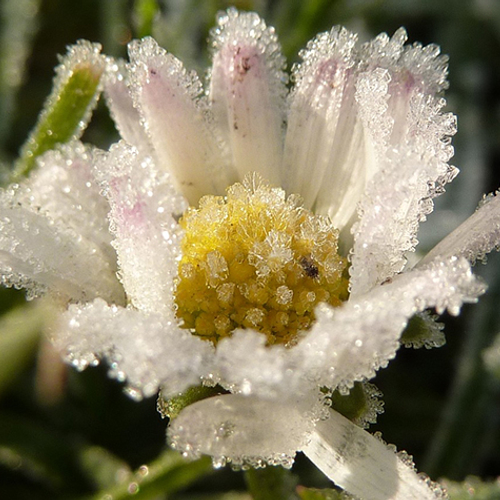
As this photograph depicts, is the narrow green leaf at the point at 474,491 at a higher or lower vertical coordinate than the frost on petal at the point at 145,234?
lower

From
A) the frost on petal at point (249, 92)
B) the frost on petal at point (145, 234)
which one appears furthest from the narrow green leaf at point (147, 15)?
the frost on petal at point (145, 234)

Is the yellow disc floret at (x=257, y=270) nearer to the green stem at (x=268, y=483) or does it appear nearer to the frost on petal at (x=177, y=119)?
the frost on petal at (x=177, y=119)

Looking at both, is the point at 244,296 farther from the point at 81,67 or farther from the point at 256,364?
the point at 81,67

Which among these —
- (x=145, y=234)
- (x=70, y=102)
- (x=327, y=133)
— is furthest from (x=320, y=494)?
(x=70, y=102)

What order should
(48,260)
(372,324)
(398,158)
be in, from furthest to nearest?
(48,260) → (398,158) → (372,324)

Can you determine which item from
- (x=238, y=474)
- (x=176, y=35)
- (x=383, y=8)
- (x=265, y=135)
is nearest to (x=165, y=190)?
(x=265, y=135)

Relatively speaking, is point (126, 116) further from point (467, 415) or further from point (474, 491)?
point (467, 415)

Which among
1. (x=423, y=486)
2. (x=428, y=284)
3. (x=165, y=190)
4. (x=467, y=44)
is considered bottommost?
(x=423, y=486)
